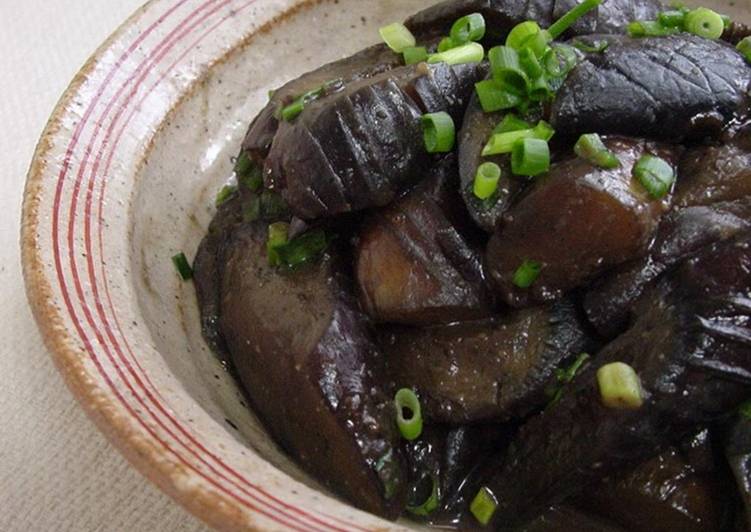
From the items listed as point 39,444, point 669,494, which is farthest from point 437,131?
point 39,444

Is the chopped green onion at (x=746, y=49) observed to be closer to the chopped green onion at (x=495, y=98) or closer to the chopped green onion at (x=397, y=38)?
the chopped green onion at (x=495, y=98)

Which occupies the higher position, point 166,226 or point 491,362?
point 166,226

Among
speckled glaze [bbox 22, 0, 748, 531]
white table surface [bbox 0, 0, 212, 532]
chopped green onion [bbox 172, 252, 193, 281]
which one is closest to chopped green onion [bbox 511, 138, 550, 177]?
speckled glaze [bbox 22, 0, 748, 531]

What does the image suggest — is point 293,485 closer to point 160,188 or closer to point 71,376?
point 71,376

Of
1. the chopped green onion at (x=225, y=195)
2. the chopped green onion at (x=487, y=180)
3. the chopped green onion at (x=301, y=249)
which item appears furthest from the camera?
the chopped green onion at (x=225, y=195)

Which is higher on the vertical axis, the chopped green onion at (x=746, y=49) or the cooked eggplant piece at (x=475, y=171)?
the cooked eggplant piece at (x=475, y=171)

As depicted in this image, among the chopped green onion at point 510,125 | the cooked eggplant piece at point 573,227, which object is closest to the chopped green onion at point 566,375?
the cooked eggplant piece at point 573,227

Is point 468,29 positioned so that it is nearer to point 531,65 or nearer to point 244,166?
point 531,65
